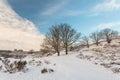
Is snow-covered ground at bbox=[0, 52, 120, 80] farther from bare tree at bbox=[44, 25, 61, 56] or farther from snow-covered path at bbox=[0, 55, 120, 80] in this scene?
bare tree at bbox=[44, 25, 61, 56]

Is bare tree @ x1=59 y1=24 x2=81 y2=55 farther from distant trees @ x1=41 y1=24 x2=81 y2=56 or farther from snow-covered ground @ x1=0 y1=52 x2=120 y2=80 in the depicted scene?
snow-covered ground @ x1=0 y1=52 x2=120 y2=80

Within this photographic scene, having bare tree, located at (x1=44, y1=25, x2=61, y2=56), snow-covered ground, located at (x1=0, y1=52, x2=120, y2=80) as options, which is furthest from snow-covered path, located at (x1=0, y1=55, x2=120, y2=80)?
bare tree, located at (x1=44, y1=25, x2=61, y2=56)

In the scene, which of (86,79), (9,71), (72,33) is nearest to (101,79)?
(86,79)

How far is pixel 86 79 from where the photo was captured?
10.6m

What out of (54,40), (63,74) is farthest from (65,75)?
(54,40)

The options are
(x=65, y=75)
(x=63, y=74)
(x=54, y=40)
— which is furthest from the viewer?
(x=54, y=40)

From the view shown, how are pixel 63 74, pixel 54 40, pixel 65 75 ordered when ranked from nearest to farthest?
pixel 65 75, pixel 63 74, pixel 54 40

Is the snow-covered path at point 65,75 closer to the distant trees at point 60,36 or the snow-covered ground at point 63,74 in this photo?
the snow-covered ground at point 63,74

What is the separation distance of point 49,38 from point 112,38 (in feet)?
138

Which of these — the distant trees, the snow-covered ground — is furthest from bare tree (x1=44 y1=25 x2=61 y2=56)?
the snow-covered ground

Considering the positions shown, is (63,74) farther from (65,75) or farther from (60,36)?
(60,36)

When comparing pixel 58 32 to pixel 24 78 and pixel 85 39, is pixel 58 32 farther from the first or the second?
pixel 24 78

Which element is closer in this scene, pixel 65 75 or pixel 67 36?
pixel 65 75

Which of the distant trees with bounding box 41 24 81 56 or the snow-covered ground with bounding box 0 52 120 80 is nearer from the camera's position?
the snow-covered ground with bounding box 0 52 120 80
